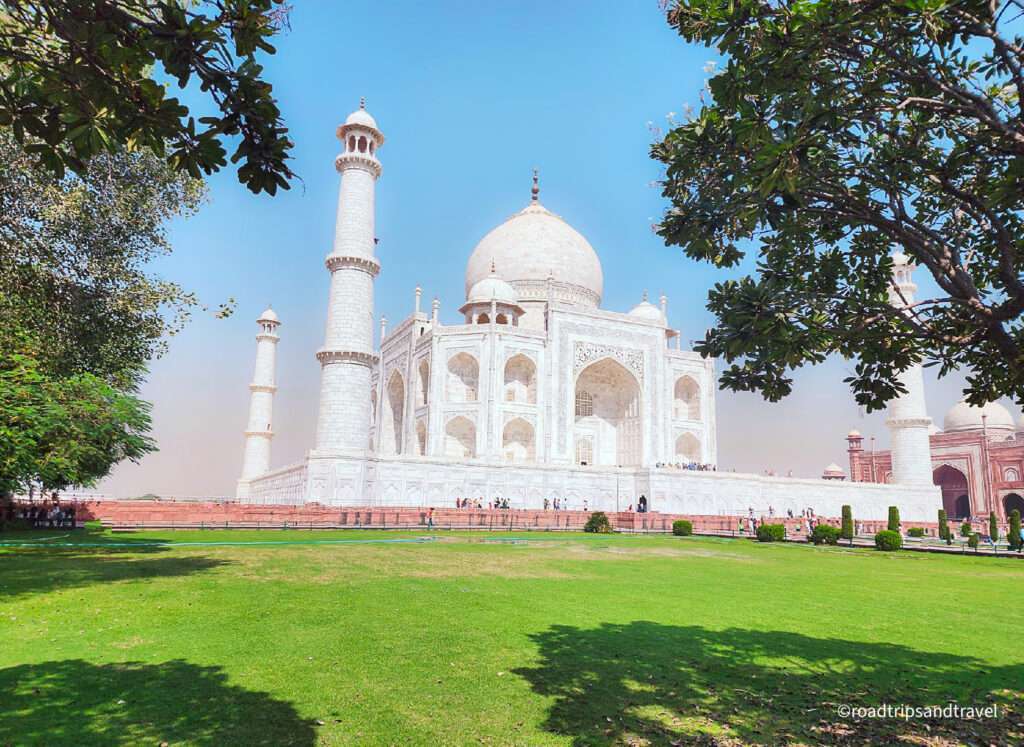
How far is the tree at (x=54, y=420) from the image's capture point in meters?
10.1

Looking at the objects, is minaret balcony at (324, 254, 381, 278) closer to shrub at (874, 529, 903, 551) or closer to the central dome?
the central dome

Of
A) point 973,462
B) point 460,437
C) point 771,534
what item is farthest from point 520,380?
point 973,462

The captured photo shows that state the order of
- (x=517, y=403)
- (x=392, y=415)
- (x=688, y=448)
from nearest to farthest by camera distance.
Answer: (x=517, y=403) < (x=688, y=448) < (x=392, y=415)

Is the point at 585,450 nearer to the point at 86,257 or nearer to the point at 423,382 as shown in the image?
the point at 423,382

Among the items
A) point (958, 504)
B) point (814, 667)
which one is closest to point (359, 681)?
point (814, 667)

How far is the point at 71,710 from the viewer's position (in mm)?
3803

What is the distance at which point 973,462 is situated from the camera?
44.6 meters

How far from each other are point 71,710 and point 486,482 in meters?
25.0

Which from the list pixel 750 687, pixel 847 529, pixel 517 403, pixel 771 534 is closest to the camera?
pixel 750 687

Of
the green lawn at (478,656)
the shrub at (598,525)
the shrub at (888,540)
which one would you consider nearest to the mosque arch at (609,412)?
the shrub at (598,525)

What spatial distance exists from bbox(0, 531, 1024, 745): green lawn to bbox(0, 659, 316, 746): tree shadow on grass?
2 cm

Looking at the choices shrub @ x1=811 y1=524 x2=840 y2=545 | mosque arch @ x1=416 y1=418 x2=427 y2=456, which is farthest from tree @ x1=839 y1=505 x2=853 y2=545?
mosque arch @ x1=416 y1=418 x2=427 y2=456

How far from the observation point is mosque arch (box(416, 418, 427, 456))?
35156mm

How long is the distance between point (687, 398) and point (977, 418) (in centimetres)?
2323
